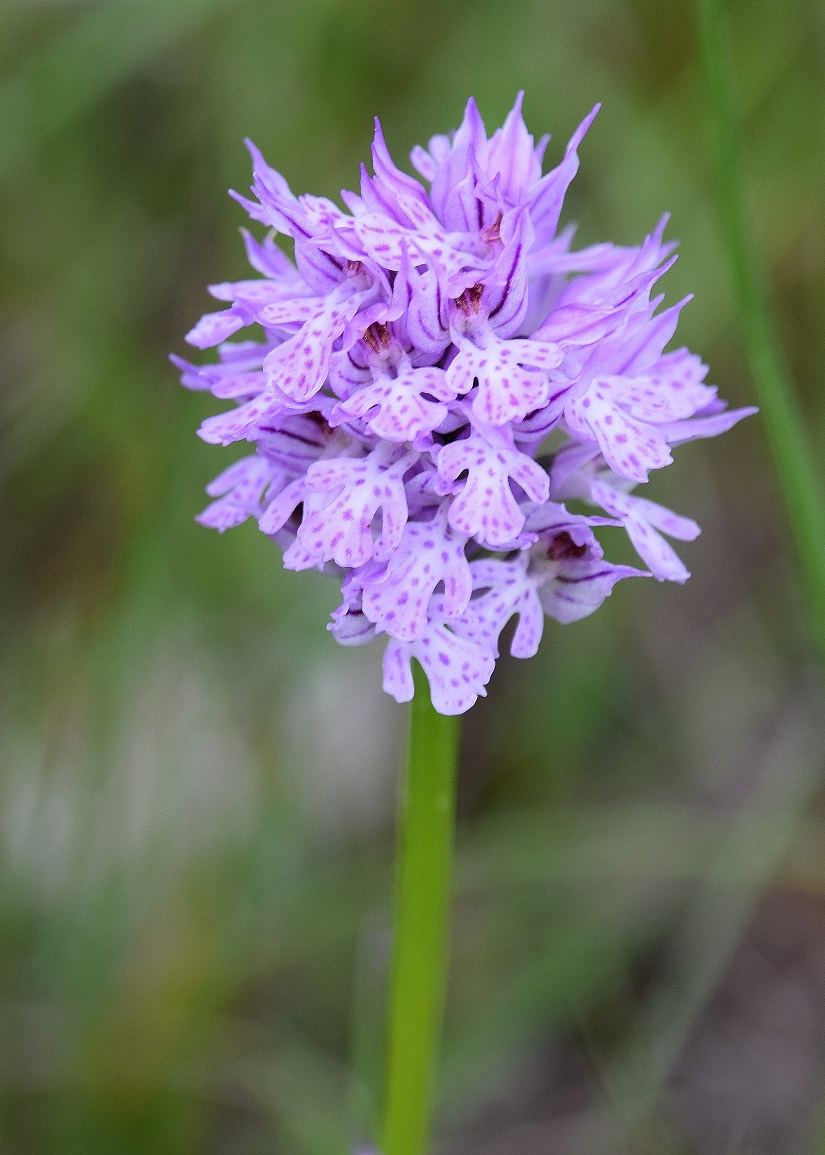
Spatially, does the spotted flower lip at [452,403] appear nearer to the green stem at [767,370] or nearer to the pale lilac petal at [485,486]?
the pale lilac petal at [485,486]

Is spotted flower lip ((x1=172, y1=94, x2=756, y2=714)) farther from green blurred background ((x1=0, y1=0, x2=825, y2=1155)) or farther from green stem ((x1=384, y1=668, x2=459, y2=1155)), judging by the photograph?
green blurred background ((x1=0, y1=0, x2=825, y2=1155))

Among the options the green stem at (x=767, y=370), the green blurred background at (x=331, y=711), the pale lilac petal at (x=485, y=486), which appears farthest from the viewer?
the green blurred background at (x=331, y=711)

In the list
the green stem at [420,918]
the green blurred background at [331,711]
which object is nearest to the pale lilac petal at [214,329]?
the green stem at [420,918]

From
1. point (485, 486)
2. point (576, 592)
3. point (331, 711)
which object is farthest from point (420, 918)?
point (331, 711)

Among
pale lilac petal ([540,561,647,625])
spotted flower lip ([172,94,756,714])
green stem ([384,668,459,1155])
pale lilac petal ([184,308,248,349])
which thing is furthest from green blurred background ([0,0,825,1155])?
pale lilac petal ([540,561,647,625])

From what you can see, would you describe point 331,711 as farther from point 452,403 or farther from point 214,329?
point 452,403
